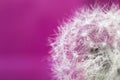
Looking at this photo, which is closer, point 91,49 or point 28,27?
point 91,49

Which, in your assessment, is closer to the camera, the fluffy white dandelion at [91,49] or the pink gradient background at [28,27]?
the fluffy white dandelion at [91,49]

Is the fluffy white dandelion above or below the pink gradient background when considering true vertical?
below

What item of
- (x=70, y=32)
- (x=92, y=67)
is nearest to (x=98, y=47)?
(x=92, y=67)

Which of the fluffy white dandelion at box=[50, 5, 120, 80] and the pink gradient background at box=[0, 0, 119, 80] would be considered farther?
the pink gradient background at box=[0, 0, 119, 80]

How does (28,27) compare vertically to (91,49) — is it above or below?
above
